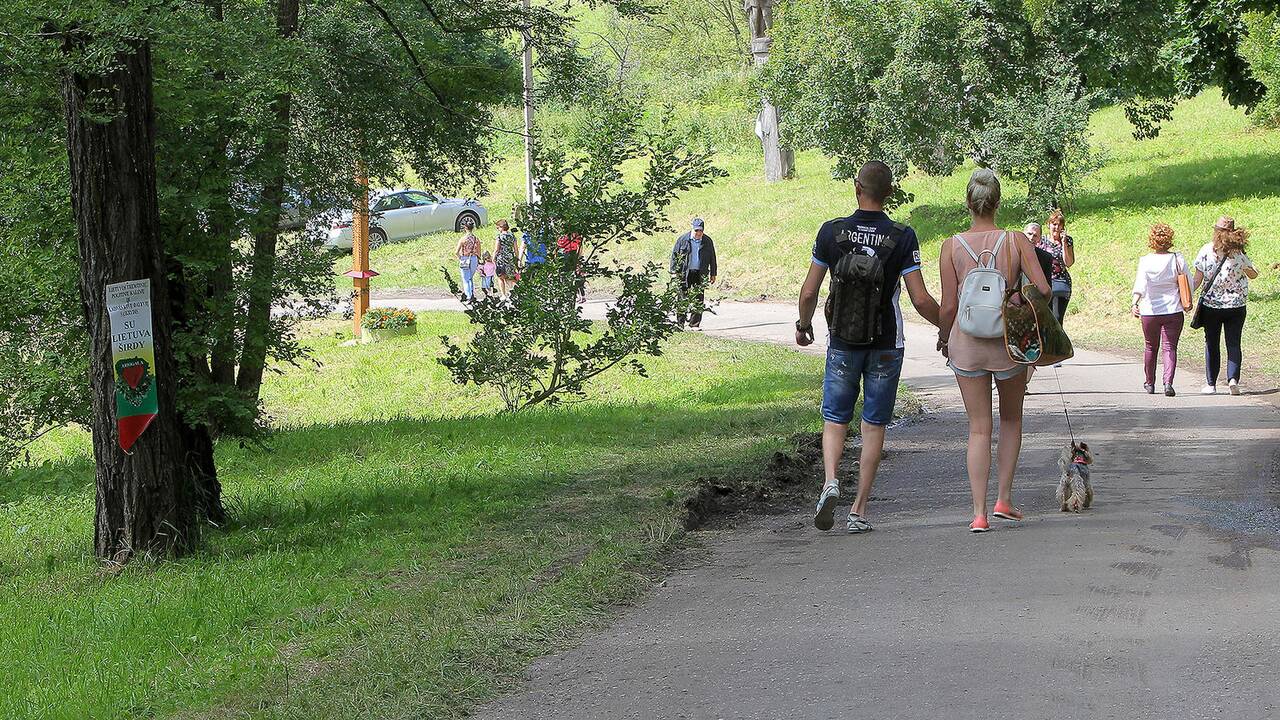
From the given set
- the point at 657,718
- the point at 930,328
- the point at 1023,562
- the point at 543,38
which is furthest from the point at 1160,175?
the point at 657,718

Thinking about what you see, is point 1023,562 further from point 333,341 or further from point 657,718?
point 333,341

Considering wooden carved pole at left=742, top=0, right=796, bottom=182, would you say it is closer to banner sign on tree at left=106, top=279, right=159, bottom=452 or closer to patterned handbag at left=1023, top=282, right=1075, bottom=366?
banner sign on tree at left=106, top=279, right=159, bottom=452

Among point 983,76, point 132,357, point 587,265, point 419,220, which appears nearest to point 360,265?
point 587,265

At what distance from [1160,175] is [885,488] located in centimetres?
2352

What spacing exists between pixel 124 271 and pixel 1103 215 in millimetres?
22443

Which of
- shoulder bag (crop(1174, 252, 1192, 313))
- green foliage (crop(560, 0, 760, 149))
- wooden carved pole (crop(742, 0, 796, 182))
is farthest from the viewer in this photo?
green foliage (crop(560, 0, 760, 149))

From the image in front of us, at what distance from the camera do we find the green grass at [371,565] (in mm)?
5340

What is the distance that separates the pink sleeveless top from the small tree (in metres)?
6.09

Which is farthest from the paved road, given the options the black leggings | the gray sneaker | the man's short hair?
the black leggings

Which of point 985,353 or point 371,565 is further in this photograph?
point 371,565

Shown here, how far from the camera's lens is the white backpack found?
24.1ft

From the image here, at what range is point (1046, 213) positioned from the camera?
2688 centimetres

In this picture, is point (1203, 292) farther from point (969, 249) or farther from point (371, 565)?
point (371, 565)

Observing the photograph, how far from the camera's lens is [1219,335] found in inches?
Result: 547
